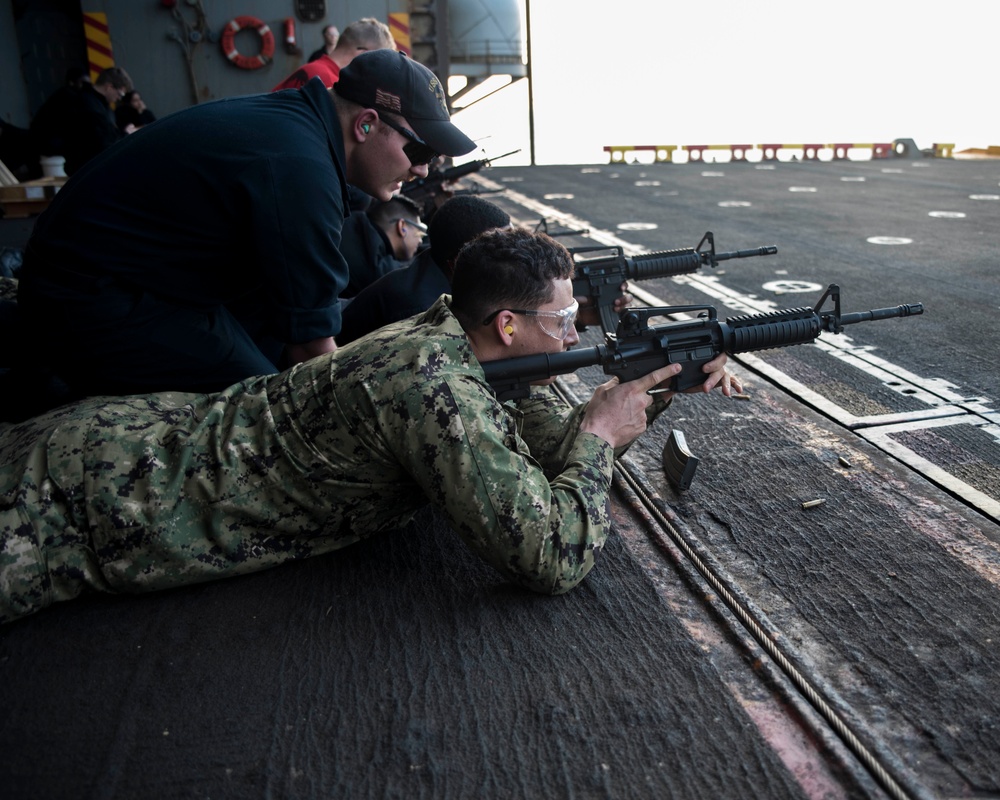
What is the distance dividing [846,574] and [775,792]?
949 millimetres

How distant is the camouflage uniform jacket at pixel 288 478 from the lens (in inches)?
87.2

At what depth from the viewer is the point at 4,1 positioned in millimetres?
10156

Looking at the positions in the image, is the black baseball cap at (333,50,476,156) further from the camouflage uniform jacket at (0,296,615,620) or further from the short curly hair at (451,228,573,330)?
the camouflage uniform jacket at (0,296,615,620)

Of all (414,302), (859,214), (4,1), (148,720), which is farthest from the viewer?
(4,1)

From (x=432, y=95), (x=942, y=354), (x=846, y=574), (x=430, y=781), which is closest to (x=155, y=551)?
(x=430, y=781)

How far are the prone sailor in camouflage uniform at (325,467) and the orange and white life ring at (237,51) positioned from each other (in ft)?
27.1

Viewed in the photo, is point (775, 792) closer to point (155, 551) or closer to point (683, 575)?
point (683, 575)

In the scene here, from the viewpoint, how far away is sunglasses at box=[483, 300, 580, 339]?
2484 mm

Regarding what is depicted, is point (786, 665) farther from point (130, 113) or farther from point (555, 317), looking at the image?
point (130, 113)

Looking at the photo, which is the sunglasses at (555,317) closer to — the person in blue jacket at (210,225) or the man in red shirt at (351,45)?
the person in blue jacket at (210,225)

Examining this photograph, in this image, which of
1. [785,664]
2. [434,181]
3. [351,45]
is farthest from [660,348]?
[434,181]

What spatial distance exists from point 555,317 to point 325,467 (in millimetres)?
805

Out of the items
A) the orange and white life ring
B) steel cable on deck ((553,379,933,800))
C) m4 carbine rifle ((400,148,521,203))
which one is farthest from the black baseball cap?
the orange and white life ring

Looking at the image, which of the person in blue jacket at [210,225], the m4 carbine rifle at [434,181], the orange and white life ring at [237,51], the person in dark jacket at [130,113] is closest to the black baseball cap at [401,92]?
the person in blue jacket at [210,225]
